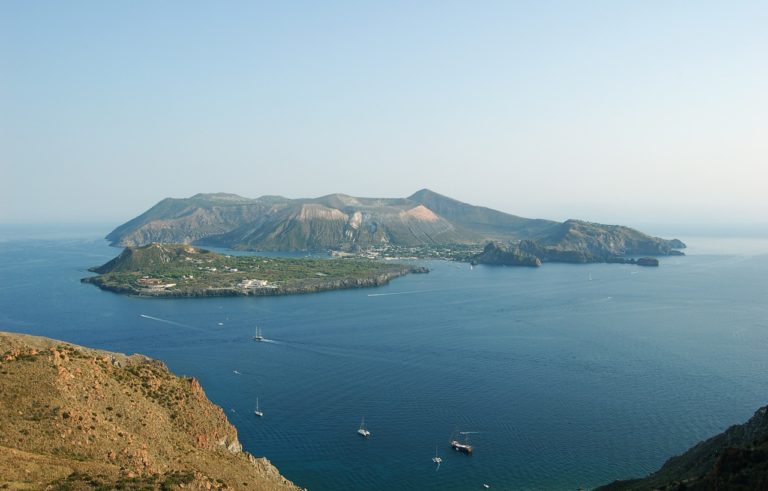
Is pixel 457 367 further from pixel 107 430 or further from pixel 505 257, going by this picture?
pixel 505 257

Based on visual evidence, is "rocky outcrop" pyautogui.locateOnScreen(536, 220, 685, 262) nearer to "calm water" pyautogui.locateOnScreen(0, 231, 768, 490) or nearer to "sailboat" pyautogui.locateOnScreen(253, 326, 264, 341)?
"calm water" pyautogui.locateOnScreen(0, 231, 768, 490)

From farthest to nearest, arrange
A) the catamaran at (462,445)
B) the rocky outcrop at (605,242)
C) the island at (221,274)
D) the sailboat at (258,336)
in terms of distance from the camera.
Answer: the rocky outcrop at (605,242)
the island at (221,274)
the sailboat at (258,336)
the catamaran at (462,445)

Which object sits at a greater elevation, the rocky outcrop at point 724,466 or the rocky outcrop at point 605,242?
the rocky outcrop at point 605,242

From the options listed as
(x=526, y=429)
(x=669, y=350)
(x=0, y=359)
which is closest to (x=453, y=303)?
(x=669, y=350)

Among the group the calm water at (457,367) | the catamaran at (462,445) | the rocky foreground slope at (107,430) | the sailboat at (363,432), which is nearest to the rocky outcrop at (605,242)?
the calm water at (457,367)

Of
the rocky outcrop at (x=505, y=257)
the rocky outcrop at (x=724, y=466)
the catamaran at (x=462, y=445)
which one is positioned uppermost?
the rocky outcrop at (x=505, y=257)

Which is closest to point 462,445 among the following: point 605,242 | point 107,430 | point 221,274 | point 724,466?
point 724,466

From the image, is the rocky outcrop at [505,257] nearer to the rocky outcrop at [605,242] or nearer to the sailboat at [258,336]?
the rocky outcrop at [605,242]
